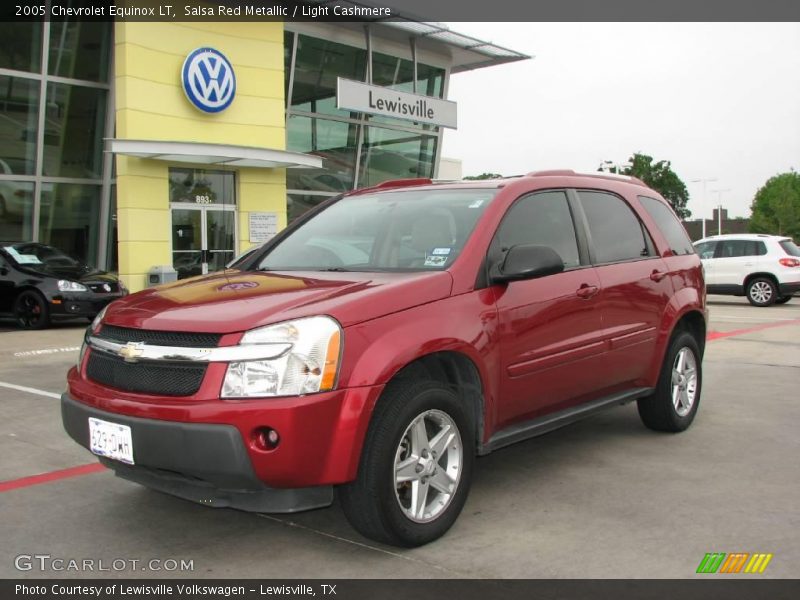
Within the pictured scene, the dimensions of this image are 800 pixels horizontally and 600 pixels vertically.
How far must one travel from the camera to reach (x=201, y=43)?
1847 cm

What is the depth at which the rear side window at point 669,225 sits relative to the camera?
19.8 ft

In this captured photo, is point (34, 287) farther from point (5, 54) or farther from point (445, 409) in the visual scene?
point (445, 409)

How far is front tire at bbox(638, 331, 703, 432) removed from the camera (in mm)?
5730

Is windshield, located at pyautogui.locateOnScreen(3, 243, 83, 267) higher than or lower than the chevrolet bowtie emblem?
lower

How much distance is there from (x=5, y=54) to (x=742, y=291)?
57.6ft

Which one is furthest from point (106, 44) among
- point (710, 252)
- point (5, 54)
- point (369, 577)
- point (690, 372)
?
point (369, 577)

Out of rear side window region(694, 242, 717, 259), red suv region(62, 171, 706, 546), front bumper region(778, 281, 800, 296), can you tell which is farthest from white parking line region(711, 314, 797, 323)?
red suv region(62, 171, 706, 546)

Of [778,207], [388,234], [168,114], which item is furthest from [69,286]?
[778,207]

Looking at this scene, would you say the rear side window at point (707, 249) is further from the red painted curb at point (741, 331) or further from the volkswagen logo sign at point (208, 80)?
the volkswagen logo sign at point (208, 80)

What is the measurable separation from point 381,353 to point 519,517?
4.11 feet

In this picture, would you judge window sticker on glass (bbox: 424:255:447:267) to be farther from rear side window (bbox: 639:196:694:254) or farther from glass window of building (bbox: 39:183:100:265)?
glass window of building (bbox: 39:183:100:265)

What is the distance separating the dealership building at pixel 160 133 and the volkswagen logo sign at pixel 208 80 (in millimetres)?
25

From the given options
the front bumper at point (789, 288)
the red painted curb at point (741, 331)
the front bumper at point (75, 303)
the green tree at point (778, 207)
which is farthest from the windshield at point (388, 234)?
the green tree at point (778, 207)

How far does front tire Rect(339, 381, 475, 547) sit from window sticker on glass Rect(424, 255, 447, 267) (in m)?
0.73
